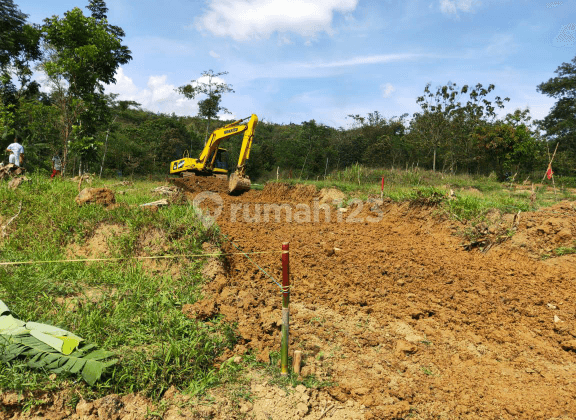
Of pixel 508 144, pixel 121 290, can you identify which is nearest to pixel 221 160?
pixel 121 290

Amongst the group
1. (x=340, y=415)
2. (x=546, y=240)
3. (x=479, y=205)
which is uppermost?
(x=479, y=205)

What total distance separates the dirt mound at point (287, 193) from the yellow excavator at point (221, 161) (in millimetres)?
868

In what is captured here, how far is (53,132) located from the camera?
18156 mm

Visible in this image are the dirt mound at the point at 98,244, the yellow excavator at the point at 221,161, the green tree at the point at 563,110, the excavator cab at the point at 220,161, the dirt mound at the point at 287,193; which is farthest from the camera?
the green tree at the point at 563,110

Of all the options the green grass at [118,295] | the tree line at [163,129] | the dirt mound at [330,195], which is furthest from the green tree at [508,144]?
the green grass at [118,295]

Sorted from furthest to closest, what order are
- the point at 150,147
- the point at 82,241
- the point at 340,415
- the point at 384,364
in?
1. the point at 150,147
2. the point at 82,241
3. the point at 384,364
4. the point at 340,415

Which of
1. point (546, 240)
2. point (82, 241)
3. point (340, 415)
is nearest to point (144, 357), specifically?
point (340, 415)

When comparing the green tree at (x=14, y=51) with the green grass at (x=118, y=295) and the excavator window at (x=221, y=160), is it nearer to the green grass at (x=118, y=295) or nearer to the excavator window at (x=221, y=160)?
the excavator window at (x=221, y=160)

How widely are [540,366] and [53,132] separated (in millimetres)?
22299

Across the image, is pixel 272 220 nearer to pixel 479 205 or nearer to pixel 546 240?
pixel 479 205

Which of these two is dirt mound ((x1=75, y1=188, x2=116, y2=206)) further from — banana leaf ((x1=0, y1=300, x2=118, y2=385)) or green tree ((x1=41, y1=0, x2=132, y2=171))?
green tree ((x1=41, y1=0, x2=132, y2=171))

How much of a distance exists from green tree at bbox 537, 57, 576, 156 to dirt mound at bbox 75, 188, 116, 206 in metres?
Answer: 32.8

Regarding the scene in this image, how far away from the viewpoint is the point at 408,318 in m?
3.46

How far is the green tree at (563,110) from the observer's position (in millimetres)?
26578
